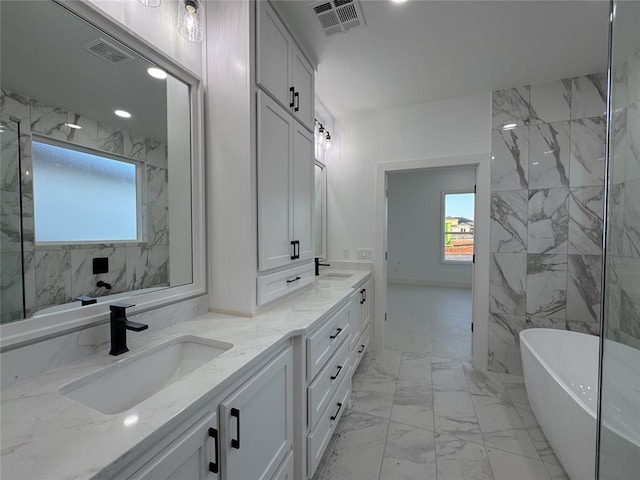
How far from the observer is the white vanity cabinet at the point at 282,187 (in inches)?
57.1

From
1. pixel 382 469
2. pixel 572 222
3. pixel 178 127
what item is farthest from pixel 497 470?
pixel 178 127

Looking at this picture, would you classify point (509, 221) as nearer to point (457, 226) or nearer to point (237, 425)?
point (237, 425)

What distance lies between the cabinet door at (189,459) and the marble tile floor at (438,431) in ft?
3.42

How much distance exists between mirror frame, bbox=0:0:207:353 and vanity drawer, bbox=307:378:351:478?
37.9 inches

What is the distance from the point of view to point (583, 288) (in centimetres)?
237

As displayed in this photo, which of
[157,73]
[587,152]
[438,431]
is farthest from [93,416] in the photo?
[587,152]

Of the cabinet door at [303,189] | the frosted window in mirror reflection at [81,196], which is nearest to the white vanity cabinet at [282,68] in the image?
the cabinet door at [303,189]

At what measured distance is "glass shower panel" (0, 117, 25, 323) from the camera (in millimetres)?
803

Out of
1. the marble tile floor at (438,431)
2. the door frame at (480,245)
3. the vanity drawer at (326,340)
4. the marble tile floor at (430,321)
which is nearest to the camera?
the vanity drawer at (326,340)

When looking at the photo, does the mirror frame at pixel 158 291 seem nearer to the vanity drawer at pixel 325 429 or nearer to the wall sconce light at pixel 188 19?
the wall sconce light at pixel 188 19

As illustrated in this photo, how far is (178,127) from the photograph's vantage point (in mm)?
1357

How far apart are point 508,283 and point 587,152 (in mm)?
1338

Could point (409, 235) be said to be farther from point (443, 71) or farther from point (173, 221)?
point (173, 221)

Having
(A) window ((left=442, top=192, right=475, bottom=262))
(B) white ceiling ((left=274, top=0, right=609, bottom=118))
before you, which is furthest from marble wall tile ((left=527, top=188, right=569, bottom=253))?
(A) window ((left=442, top=192, right=475, bottom=262))
